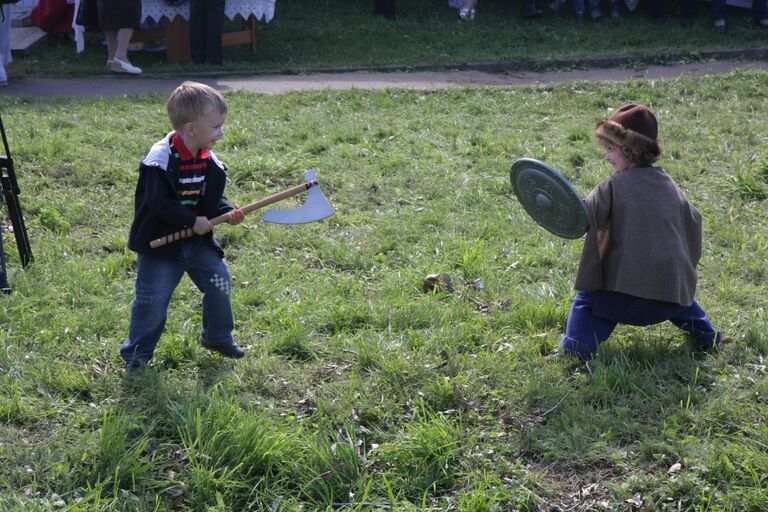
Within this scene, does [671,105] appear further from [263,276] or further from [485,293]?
[263,276]

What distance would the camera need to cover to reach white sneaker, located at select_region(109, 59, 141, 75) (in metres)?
10.3

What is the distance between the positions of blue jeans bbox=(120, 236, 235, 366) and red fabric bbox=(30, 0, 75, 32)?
9.00m

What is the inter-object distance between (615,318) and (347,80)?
22.4ft

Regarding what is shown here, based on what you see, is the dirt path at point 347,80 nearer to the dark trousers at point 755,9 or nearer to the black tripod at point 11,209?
the dark trousers at point 755,9

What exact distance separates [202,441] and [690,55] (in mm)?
9918

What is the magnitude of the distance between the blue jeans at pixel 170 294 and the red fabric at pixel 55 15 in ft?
29.5

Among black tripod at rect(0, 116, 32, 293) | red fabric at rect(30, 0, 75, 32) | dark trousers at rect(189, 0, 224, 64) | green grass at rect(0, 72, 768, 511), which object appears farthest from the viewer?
red fabric at rect(30, 0, 75, 32)

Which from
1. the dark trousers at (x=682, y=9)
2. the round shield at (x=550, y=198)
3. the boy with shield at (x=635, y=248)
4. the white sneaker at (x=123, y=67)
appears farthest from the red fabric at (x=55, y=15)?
the boy with shield at (x=635, y=248)

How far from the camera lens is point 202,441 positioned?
3.37 metres

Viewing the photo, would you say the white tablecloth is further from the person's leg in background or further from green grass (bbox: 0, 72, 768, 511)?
the person's leg in background

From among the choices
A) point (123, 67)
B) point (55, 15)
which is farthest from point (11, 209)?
point (55, 15)

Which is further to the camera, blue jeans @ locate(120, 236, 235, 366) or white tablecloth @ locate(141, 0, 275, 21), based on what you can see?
white tablecloth @ locate(141, 0, 275, 21)

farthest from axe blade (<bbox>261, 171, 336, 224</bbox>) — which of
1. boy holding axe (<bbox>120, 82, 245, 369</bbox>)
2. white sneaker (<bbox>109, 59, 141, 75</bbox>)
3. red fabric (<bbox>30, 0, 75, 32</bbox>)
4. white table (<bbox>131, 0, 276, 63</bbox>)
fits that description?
red fabric (<bbox>30, 0, 75, 32</bbox>)

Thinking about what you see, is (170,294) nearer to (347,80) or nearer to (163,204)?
(163,204)
